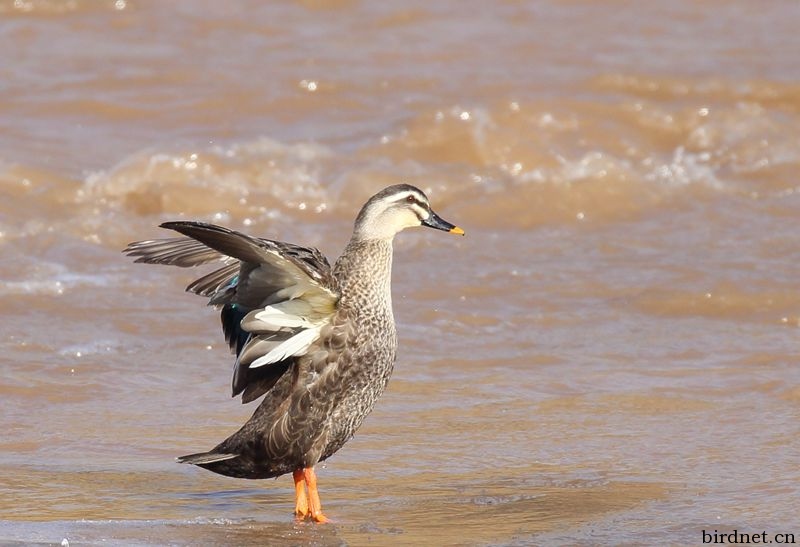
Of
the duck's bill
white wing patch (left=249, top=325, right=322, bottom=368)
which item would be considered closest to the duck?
white wing patch (left=249, top=325, right=322, bottom=368)

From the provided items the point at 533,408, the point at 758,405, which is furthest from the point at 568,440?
the point at 758,405

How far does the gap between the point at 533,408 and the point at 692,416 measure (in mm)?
854

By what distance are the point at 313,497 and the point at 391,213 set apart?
4.31 ft

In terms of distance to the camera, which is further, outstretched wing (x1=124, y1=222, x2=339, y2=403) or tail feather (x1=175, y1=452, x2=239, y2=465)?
tail feather (x1=175, y1=452, x2=239, y2=465)

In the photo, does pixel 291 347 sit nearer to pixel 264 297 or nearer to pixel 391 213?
pixel 264 297

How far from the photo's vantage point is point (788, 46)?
1666 cm

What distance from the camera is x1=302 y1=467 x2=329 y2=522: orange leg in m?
5.96

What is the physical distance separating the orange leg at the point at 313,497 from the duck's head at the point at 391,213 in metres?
1.07

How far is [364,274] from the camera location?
6.18 metres

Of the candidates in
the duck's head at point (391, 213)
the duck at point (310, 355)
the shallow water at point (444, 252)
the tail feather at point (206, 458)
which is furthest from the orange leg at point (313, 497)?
the duck's head at point (391, 213)

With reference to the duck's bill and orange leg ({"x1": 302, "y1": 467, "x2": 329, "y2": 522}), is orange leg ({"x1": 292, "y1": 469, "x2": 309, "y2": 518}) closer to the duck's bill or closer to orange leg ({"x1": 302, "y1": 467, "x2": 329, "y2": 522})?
orange leg ({"x1": 302, "y1": 467, "x2": 329, "y2": 522})

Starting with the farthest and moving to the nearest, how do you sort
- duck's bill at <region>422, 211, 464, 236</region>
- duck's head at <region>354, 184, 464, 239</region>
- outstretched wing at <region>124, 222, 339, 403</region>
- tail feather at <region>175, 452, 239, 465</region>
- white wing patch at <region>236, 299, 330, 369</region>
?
duck's bill at <region>422, 211, 464, 236</region> < duck's head at <region>354, 184, 464, 239</region> < tail feather at <region>175, 452, 239, 465</region> < white wing patch at <region>236, 299, 330, 369</region> < outstretched wing at <region>124, 222, 339, 403</region>

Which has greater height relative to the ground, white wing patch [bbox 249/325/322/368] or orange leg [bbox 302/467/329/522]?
white wing patch [bbox 249/325/322/368]

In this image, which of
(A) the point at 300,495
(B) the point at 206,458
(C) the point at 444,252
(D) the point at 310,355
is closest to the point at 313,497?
(A) the point at 300,495
